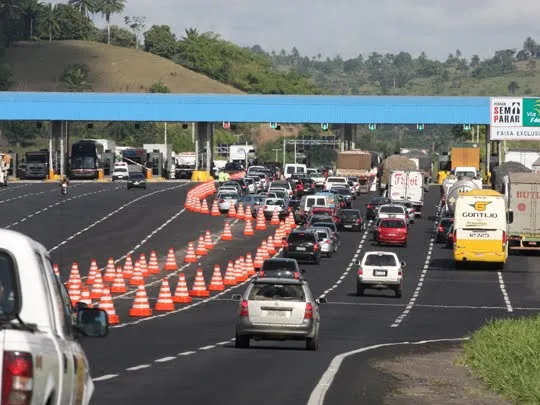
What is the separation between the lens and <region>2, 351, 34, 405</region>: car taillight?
7.49 m

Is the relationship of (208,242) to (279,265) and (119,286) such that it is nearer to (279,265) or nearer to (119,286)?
(119,286)

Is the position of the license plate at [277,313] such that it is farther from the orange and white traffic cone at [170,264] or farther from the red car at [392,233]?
the red car at [392,233]

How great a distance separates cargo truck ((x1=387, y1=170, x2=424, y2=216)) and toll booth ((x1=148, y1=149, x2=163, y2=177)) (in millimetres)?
47965

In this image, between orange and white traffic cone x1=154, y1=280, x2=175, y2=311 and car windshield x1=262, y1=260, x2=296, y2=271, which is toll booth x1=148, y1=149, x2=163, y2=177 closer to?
car windshield x1=262, y1=260, x2=296, y2=271

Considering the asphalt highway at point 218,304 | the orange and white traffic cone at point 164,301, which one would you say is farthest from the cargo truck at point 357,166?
the orange and white traffic cone at point 164,301

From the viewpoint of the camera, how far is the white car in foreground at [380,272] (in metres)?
50.1

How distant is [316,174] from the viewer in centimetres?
11812

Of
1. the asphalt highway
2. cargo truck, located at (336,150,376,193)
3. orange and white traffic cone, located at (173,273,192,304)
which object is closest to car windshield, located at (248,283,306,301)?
the asphalt highway

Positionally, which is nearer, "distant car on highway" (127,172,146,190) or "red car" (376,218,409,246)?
"red car" (376,218,409,246)

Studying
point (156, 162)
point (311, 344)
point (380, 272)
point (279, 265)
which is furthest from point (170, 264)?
point (156, 162)

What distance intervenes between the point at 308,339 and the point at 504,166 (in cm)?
6222

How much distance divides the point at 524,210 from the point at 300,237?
10922 mm

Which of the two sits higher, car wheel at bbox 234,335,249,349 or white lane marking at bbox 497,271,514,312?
car wheel at bbox 234,335,249,349

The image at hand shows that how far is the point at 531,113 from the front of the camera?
245 ft
